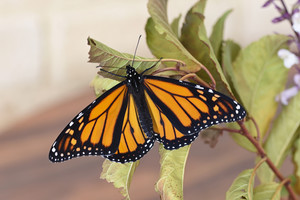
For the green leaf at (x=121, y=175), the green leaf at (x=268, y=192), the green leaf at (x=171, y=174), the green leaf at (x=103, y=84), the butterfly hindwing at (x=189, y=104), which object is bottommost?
the green leaf at (x=268, y=192)

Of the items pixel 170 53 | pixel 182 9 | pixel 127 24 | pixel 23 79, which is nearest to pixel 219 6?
pixel 182 9

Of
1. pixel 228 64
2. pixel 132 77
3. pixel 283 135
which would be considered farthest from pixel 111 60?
pixel 283 135

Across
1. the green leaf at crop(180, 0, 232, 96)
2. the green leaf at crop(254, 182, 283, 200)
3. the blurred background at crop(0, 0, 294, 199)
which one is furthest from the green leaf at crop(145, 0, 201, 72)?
the blurred background at crop(0, 0, 294, 199)

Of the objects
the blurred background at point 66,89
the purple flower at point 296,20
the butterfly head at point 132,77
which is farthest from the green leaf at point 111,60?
the blurred background at point 66,89

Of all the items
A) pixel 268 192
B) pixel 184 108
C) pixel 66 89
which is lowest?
pixel 268 192

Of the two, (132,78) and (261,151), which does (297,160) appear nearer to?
(261,151)

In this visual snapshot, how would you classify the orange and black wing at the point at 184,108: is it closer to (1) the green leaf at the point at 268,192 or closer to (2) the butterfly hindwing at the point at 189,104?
(2) the butterfly hindwing at the point at 189,104
